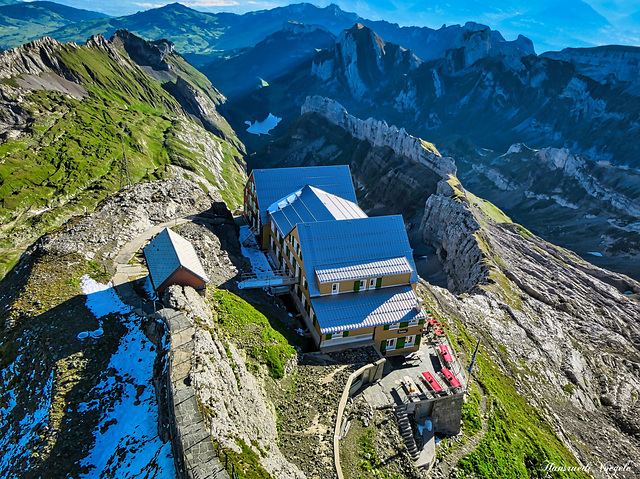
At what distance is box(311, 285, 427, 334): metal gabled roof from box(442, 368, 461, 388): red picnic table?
6.57 m

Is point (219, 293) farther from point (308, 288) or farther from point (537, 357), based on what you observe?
point (537, 357)

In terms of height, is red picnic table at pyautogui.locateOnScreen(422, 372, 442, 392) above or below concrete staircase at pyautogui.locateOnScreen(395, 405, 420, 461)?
above

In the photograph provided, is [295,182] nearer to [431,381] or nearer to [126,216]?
[126,216]

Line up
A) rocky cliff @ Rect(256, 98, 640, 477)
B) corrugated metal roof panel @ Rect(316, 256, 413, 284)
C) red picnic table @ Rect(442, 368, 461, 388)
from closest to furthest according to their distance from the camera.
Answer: red picnic table @ Rect(442, 368, 461, 388)
corrugated metal roof panel @ Rect(316, 256, 413, 284)
rocky cliff @ Rect(256, 98, 640, 477)

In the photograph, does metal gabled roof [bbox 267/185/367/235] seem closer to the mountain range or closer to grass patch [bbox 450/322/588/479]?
the mountain range

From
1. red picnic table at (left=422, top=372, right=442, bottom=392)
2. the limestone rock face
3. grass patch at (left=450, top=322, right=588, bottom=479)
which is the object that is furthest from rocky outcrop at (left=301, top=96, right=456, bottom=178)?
the limestone rock face

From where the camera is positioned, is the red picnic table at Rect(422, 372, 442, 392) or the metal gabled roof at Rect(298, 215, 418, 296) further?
the metal gabled roof at Rect(298, 215, 418, 296)

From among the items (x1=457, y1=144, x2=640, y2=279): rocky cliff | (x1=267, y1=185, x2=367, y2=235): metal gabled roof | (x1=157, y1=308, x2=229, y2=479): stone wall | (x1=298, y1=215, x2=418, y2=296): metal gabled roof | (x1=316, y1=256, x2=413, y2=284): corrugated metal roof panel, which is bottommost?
(x1=157, y1=308, x2=229, y2=479): stone wall

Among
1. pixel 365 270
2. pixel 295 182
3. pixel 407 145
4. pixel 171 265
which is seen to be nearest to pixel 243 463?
pixel 171 265

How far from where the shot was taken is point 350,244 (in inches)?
1934

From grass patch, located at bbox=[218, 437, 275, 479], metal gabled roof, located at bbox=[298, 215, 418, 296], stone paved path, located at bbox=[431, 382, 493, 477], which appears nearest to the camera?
grass patch, located at bbox=[218, 437, 275, 479]

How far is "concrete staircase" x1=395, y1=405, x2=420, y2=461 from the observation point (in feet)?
121

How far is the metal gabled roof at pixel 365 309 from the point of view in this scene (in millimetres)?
44031

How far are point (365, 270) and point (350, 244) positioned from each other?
3.91 m
